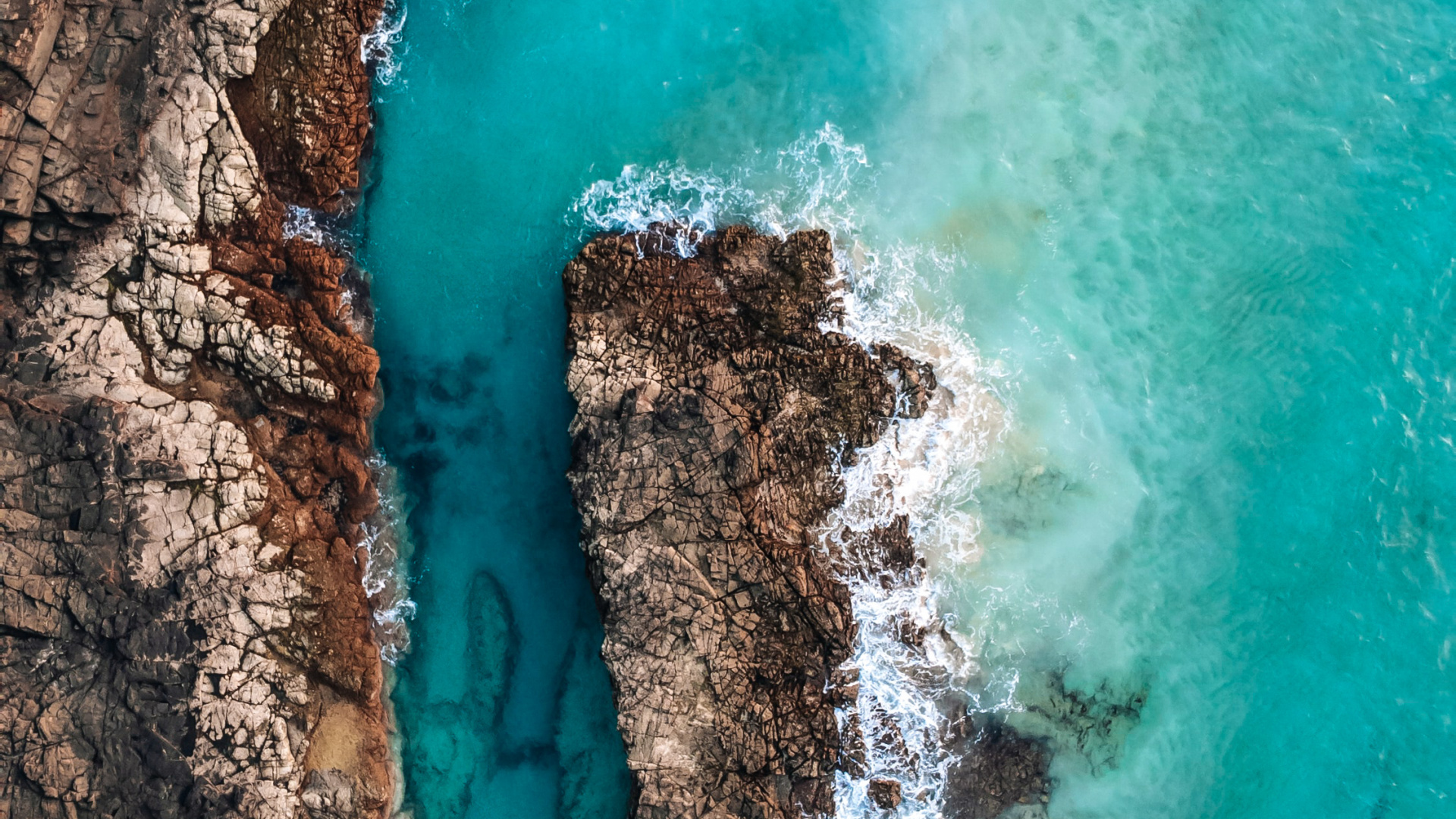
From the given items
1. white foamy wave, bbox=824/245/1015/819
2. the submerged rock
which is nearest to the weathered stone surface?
white foamy wave, bbox=824/245/1015/819

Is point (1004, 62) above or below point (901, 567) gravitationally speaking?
above

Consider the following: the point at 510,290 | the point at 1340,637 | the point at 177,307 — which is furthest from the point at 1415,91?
the point at 177,307

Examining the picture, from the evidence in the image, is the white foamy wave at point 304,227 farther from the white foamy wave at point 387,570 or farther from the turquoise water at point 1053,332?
the white foamy wave at point 387,570

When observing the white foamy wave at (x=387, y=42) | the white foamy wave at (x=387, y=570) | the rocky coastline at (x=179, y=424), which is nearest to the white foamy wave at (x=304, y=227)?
the rocky coastline at (x=179, y=424)

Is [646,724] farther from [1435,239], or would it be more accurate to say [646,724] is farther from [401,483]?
[1435,239]

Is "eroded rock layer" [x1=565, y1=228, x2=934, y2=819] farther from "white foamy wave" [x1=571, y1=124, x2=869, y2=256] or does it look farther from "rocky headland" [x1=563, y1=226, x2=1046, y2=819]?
"white foamy wave" [x1=571, y1=124, x2=869, y2=256]

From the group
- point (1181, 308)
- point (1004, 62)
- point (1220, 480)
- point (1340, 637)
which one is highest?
point (1004, 62)

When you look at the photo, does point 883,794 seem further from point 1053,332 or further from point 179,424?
point 179,424
